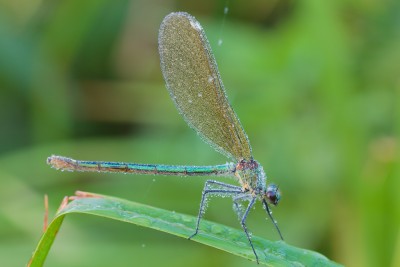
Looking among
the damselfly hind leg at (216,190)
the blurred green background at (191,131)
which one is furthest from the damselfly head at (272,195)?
the blurred green background at (191,131)

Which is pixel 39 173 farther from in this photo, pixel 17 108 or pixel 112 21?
pixel 112 21

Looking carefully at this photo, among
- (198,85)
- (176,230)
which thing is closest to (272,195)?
(198,85)

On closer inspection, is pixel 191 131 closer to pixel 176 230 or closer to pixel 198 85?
pixel 198 85

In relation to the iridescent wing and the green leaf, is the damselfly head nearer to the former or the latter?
the iridescent wing

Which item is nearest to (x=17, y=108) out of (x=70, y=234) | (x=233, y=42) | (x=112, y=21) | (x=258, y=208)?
(x=112, y=21)

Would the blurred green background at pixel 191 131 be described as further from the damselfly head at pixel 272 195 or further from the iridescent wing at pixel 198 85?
the iridescent wing at pixel 198 85

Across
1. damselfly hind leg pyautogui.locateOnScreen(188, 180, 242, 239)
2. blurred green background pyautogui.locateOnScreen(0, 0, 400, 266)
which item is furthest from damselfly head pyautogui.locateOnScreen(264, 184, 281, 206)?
blurred green background pyautogui.locateOnScreen(0, 0, 400, 266)
